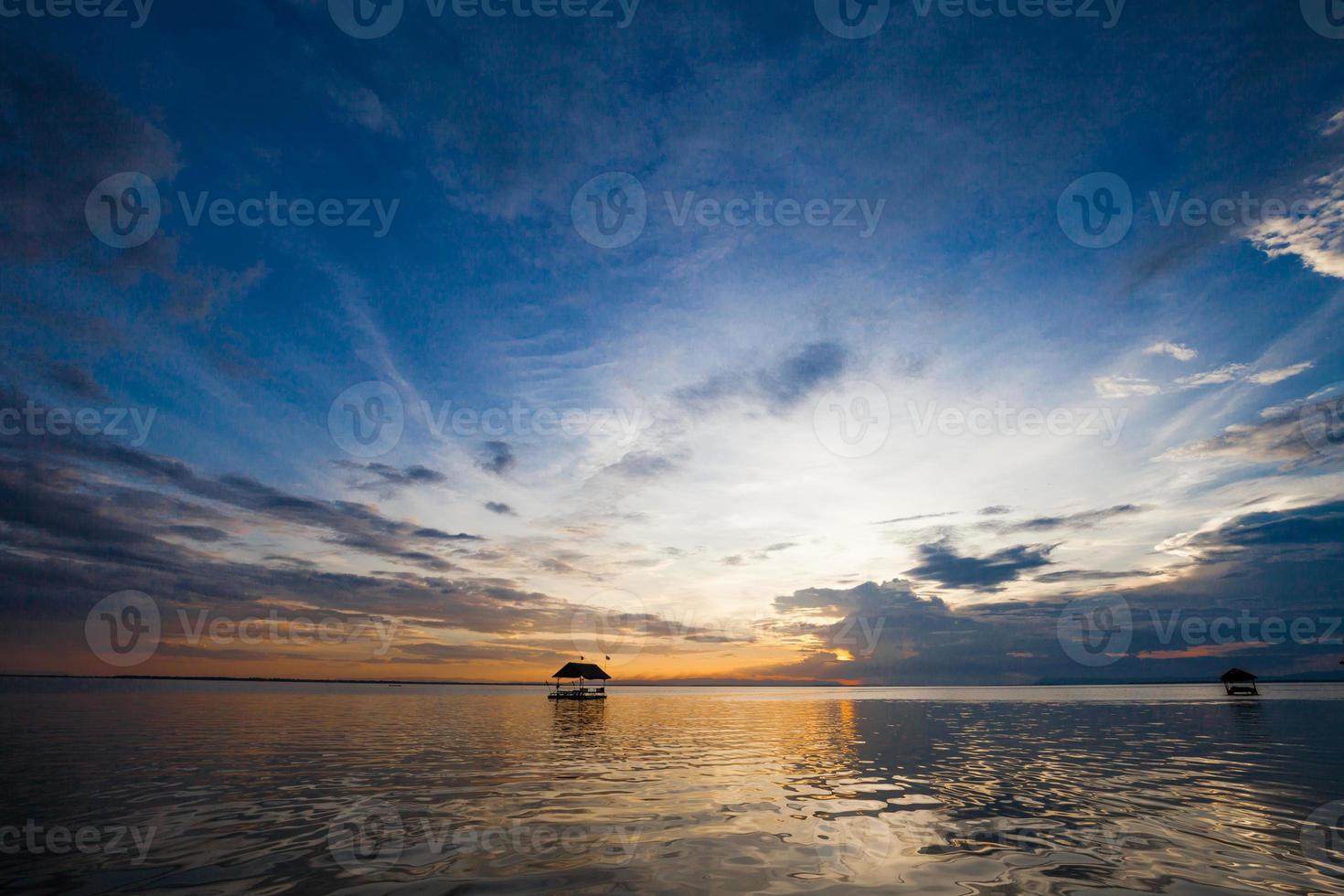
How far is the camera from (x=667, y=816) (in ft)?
52.6

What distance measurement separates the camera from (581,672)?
73750 mm

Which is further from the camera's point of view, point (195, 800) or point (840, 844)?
point (195, 800)

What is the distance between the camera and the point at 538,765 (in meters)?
25.1

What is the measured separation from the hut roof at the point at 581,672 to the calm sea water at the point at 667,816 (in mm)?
42101

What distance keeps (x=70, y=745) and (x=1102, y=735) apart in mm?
53395

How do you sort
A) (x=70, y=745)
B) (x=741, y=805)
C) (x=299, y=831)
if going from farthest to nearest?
(x=70, y=745) < (x=741, y=805) < (x=299, y=831)

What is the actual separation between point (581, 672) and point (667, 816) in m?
61.1

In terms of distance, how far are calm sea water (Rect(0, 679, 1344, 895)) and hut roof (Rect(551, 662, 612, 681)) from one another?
138 feet

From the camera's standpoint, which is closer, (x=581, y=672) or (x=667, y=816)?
(x=667, y=816)

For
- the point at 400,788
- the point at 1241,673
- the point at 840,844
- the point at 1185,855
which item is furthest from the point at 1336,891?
the point at 1241,673

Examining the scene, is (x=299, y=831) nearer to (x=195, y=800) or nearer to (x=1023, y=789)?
(x=195, y=800)

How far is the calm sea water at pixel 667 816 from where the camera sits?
37.1ft

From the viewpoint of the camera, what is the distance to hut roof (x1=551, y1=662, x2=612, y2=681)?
240ft

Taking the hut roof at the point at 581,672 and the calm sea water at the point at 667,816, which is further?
the hut roof at the point at 581,672
